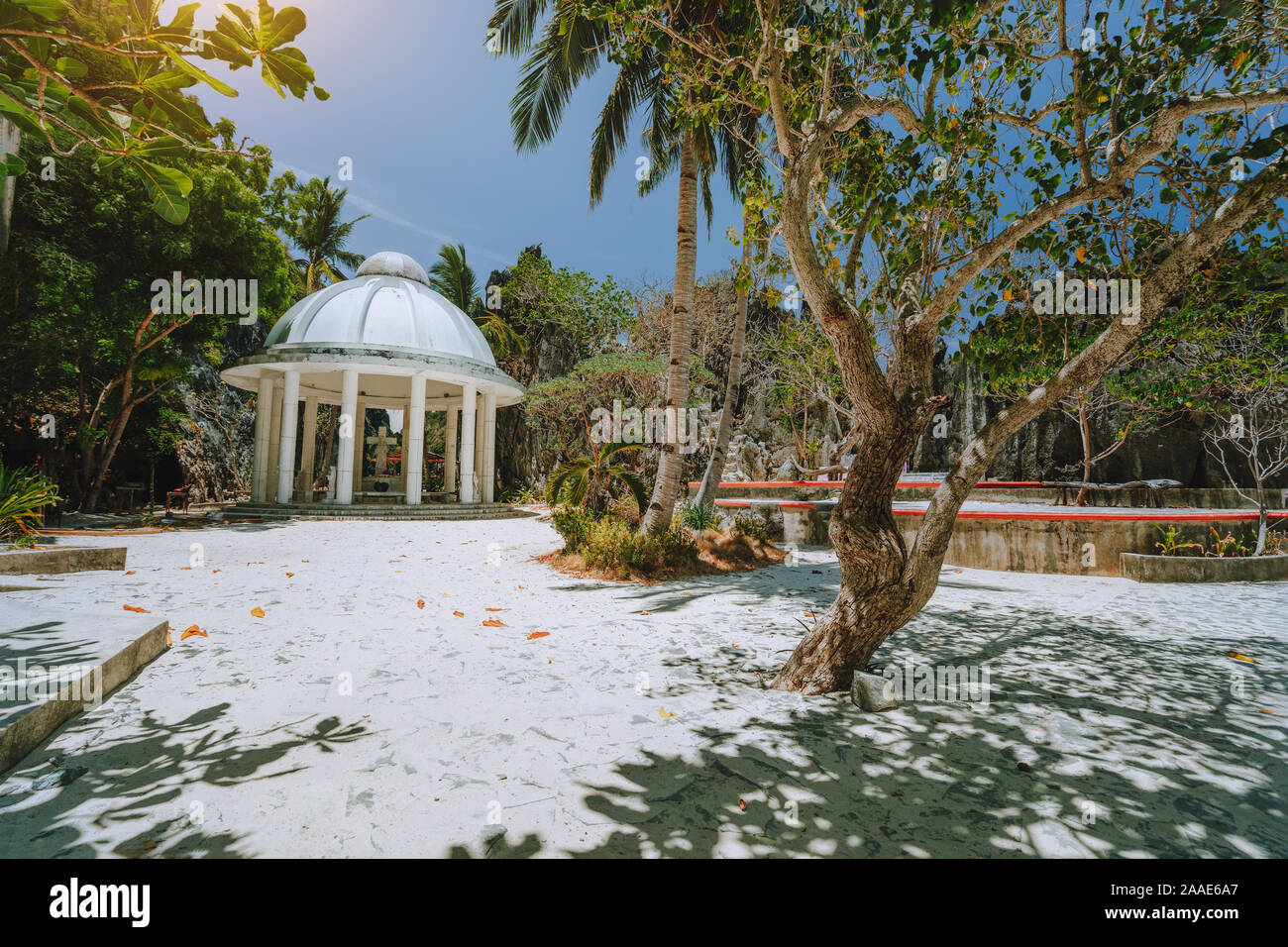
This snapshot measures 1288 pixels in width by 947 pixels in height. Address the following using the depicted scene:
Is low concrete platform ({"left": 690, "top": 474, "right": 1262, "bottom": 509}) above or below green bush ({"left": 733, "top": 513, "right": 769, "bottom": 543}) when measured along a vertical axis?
above

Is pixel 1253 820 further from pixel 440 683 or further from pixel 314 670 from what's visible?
pixel 314 670

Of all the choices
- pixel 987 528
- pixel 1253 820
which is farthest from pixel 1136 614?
pixel 1253 820

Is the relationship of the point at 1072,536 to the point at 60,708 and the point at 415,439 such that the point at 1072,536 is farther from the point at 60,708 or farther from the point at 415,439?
the point at 415,439

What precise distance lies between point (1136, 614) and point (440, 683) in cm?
782

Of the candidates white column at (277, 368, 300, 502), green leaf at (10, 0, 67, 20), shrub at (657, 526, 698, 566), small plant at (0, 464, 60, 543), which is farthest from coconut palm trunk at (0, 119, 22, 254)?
shrub at (657, 526, 698, 566)

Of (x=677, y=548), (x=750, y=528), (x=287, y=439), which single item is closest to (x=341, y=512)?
(x=287, y=439)

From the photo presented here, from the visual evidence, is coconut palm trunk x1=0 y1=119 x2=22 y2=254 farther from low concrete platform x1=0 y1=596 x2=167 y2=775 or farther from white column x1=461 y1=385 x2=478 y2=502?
white column x1=461 y1=385 x2=478 y2=502

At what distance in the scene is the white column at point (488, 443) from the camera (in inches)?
827

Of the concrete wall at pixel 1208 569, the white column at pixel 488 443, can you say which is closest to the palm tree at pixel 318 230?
the white column at pixel 488 443

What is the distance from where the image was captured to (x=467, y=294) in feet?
94.6

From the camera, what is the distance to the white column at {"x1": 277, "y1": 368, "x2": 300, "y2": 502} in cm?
1698

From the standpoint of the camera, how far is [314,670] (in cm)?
418

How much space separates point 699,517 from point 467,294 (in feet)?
75.6

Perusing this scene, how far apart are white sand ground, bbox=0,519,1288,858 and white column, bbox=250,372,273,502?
45.0ft
